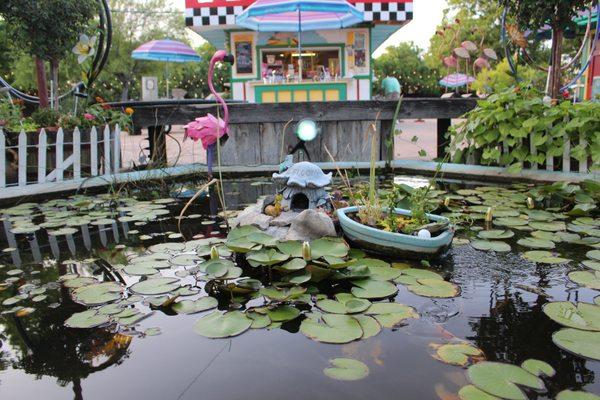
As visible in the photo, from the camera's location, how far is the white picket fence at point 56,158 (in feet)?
15.2

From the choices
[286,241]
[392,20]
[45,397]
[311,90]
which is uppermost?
[392,20]

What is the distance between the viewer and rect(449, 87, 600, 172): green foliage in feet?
14.9

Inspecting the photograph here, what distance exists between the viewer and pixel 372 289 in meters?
2.24

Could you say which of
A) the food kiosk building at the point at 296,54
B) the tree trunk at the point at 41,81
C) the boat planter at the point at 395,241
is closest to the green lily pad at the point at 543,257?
the boat planter at the point at 395,241

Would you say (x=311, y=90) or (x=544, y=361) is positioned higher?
(x=311, y=90)

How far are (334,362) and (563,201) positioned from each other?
2.93 metres

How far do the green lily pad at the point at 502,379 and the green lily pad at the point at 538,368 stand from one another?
24 mm

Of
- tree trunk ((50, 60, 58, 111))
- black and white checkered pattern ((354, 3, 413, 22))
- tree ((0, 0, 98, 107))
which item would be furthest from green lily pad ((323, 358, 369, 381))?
black and white checkered pattern ((354, 3, 413, 22))

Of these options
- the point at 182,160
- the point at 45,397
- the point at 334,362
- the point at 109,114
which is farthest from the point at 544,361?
the point at 182,160

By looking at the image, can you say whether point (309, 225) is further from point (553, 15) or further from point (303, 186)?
point (553, 15)

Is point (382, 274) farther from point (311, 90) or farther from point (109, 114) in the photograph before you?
point (311, 90)

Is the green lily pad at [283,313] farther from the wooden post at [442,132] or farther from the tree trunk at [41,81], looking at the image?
the wooden post at [442,132]

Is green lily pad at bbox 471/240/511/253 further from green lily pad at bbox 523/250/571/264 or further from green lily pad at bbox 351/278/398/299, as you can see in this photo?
green lily pad at bbox 351/278/398/299

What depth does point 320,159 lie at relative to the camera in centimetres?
627
